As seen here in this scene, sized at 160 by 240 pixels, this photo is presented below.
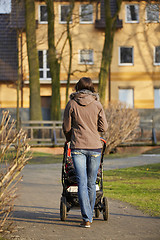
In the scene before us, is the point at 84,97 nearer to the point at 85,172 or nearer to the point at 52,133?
the point at 85,172

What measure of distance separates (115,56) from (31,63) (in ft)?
45.4

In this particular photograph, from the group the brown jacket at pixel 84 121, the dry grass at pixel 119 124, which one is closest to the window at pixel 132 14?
the dry grass at pixel 119 124

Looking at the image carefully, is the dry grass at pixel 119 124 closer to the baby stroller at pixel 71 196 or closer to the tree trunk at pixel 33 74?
the tree trunk at pixel 33 74

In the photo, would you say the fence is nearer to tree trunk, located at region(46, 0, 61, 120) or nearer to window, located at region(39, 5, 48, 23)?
tree trunk, located at region(46, 0, 61, 120)

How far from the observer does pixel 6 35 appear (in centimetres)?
4062

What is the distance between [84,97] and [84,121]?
0.30m

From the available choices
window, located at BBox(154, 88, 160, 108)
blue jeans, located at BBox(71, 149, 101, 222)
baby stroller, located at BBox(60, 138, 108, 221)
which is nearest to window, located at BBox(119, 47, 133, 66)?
window, located at BBox(154, 88, 160, 108)

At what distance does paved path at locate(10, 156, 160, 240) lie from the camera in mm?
6457

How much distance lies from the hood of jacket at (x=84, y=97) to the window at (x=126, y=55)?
33.5 metres

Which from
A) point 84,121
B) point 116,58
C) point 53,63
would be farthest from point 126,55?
point 84,121

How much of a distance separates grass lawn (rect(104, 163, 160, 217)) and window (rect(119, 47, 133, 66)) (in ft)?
83.0

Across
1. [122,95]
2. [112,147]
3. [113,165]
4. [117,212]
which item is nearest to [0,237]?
[117,212]

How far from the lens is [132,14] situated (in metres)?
40.2

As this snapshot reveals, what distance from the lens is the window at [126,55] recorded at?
40.2 m
